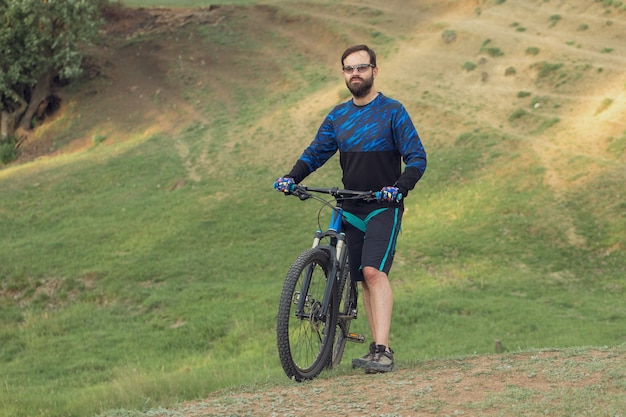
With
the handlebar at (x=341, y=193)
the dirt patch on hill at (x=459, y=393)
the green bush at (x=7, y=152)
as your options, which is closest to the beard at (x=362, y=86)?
the handlebar at (x=341, y=193)

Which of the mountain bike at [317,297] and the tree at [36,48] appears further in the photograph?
the tree at [36,48]

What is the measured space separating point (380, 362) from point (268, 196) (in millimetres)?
15169

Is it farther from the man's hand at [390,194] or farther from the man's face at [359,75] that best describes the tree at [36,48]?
the man's hand at [390,194]

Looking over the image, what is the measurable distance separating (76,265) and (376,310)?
13.0 meters

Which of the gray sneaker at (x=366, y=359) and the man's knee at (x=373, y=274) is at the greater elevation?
the man's knee at (x=373, y=274)

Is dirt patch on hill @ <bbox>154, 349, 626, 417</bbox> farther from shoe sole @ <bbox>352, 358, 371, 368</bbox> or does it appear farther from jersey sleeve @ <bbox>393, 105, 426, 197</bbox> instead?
jersey sleeve @ <bbox>393, 105, 426, 197</bbox>

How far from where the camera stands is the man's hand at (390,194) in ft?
20.5

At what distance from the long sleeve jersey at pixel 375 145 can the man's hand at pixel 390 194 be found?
19cm

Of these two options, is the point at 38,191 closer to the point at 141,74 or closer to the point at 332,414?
the point at 141,74

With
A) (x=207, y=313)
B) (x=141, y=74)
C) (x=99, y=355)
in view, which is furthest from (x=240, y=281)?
(x=141, y=74)

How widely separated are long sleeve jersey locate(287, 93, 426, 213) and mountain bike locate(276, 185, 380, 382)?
0.58 feet

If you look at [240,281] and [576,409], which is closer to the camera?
[576,409]

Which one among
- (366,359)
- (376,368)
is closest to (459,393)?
(376,368)

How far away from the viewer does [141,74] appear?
31.8 metres
